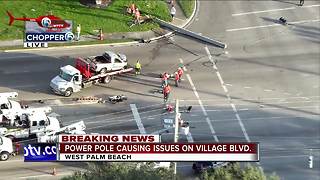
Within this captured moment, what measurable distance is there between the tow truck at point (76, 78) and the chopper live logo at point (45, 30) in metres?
2.53

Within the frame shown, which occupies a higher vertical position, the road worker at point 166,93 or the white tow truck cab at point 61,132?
the road worker at point 166,93

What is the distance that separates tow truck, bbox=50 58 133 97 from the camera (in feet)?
168

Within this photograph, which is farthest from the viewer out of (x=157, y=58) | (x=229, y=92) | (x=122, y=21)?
(x=122, y=21)

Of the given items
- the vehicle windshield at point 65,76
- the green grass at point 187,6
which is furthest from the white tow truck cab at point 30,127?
the green grass at point 187,6

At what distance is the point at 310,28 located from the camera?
62938 mm

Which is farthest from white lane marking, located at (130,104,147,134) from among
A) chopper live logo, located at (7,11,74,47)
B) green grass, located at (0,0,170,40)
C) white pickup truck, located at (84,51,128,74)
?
green grass, located at (0,0,170,40)

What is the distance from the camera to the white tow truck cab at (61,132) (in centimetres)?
4394

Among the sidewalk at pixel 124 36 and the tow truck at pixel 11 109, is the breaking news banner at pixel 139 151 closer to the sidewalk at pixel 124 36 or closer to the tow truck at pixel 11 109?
the tow truck at pixel 11 109

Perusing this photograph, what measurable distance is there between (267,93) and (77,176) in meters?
24.1

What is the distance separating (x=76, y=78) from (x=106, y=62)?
302 centimetres

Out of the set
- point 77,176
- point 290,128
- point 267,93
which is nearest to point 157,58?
point 267,93

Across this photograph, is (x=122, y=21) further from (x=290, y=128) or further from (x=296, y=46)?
(x=290, y=128)

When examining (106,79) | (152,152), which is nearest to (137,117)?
(106,79)

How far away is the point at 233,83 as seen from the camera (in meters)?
54.4
